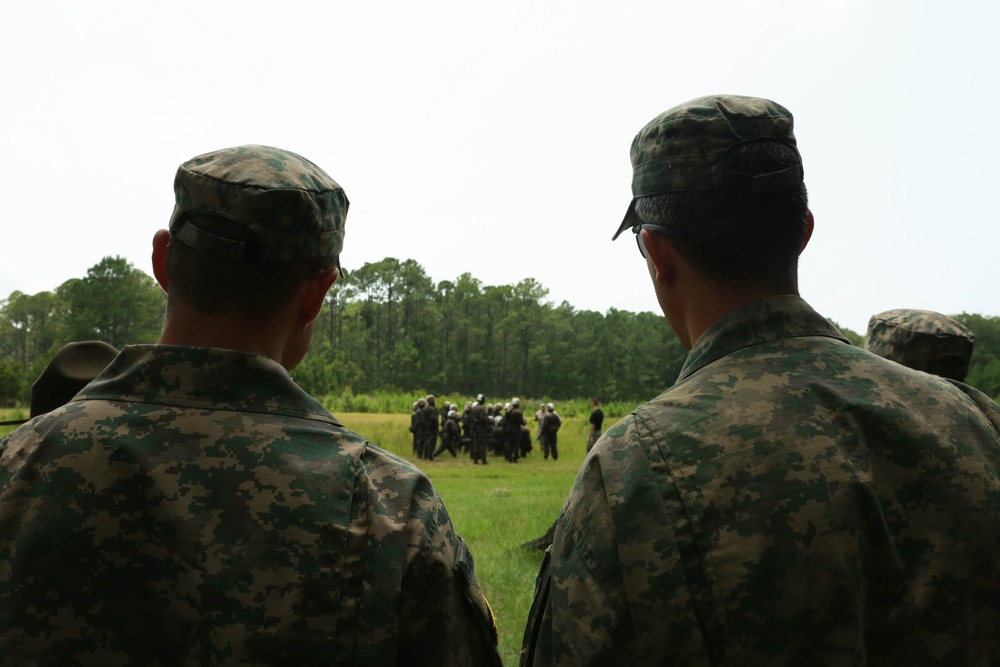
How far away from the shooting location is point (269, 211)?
165 cm

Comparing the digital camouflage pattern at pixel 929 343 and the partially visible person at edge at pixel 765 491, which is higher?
the digital camouflage pattern at pixel 929 343

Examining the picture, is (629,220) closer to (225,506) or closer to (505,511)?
(225,506)

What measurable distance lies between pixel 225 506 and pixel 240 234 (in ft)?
1.66

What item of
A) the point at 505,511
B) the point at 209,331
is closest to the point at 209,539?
the point at 209,331

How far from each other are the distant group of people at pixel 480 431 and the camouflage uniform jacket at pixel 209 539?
805 inches

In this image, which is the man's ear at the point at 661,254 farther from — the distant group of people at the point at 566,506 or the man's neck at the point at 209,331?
the man's neck at the point at 209,331

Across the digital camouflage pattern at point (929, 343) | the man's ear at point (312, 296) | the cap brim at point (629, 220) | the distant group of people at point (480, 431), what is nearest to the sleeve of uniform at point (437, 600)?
the man's ear at point (312, 296)

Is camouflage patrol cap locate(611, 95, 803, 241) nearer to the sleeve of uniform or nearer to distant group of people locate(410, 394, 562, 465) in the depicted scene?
the sleeve of uniform

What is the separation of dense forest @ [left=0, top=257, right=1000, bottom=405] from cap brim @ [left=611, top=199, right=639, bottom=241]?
51241mm

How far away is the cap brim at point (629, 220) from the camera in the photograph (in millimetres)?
1936

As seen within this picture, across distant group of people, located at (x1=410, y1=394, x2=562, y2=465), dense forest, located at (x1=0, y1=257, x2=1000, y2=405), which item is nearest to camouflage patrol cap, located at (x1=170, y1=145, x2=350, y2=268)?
distant group of people, located at (x1=410, y1=394, x2=562, y2=465)

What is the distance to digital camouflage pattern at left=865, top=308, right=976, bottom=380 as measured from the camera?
3.74 m

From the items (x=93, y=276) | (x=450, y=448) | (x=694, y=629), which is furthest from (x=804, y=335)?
(x=93, y=276)

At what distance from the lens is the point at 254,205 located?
5.41ft
